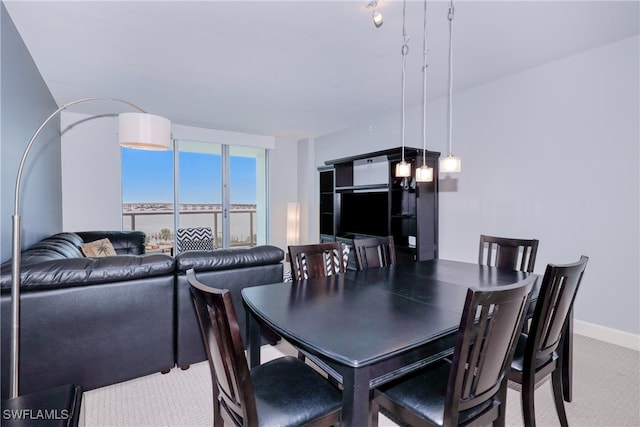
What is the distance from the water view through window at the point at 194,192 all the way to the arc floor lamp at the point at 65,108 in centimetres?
380

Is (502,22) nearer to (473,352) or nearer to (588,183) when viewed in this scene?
(588,183)

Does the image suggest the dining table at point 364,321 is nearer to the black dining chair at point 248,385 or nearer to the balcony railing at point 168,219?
the black dining chair at point 248,385

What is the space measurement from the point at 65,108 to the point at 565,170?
4223 millimetres

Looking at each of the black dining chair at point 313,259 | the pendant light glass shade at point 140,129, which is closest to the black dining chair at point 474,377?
the black dining chair at point 313,259

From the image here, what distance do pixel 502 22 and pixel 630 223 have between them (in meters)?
2.03

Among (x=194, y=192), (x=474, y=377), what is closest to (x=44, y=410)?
(x=474, y=377)

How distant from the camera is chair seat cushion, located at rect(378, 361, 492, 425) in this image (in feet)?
3.99

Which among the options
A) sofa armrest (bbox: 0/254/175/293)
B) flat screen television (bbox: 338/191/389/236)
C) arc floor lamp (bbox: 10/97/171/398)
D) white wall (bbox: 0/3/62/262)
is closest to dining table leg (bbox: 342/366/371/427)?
sofa armrest (bbox: 0/254/175/293)

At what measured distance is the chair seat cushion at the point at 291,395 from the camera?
117 cm

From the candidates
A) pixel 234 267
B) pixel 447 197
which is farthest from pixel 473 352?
pixel 447 197

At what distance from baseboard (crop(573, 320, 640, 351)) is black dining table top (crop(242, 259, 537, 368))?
1470 millimetres

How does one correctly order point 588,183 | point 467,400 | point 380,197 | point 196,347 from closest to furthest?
point 467,400 → point 196,347 → point 588,183 → point 380,197

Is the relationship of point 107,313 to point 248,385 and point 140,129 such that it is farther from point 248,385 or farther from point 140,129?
point 248,385

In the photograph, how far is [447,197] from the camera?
163 inches
